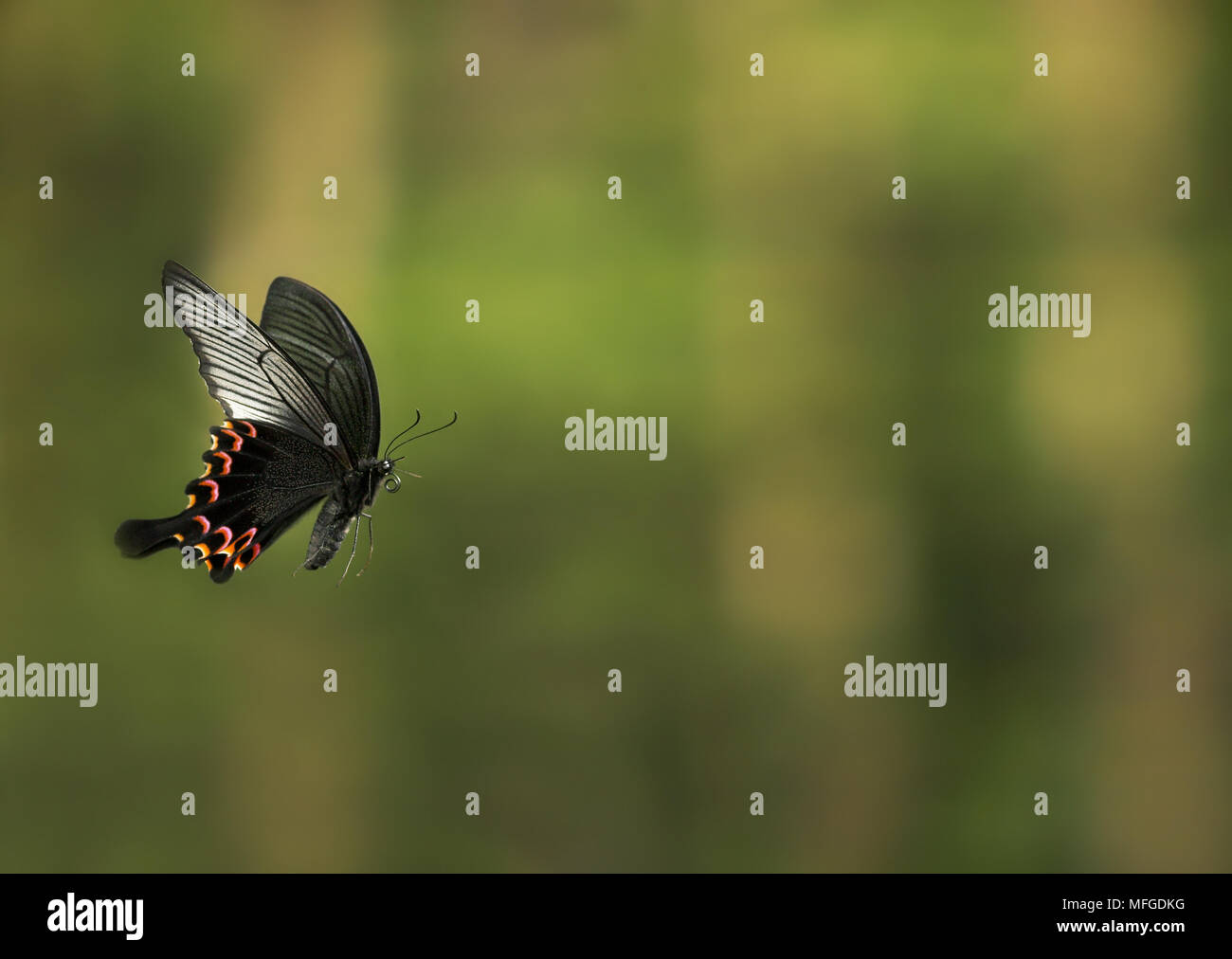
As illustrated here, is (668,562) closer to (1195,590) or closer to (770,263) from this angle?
(770,263)

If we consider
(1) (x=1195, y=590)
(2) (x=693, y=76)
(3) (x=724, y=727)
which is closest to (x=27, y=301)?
(2) (x=693, y=76)

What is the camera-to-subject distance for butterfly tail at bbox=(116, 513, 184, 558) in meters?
1.56

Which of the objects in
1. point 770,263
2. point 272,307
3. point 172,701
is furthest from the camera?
point 770,263

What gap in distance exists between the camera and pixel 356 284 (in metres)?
2.73

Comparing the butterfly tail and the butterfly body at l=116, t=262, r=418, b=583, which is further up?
the butterfly body at l=116, t=262, r=418, b=583

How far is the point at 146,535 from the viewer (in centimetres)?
161

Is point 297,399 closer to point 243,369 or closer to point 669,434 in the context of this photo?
point 243,369

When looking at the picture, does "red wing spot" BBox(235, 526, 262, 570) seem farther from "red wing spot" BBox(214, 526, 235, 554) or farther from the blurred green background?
the blurred green background

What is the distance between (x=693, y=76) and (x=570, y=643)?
1459 millimetres

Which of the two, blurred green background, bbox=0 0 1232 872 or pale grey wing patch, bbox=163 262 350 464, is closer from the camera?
pale grey wing patch, bbox=163 262 350 464

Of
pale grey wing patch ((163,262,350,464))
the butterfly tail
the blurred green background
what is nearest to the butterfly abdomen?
pale grey wing patch ((163,262,350,464))

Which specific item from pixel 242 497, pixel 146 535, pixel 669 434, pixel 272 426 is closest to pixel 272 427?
pixel 272 426

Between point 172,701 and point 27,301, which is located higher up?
point 27,301

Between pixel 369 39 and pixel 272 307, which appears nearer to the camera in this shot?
pixel 272 307
